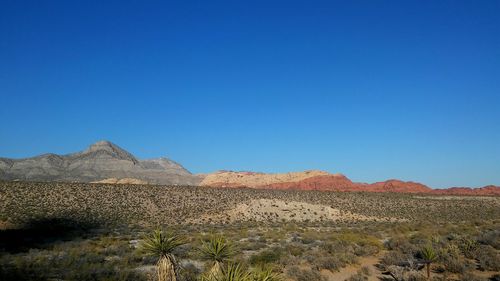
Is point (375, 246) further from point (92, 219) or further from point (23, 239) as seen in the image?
point (92, 219)

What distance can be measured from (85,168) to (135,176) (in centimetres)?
1832

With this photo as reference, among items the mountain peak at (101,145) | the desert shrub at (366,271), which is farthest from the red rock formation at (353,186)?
the desert shrub at (366,271)

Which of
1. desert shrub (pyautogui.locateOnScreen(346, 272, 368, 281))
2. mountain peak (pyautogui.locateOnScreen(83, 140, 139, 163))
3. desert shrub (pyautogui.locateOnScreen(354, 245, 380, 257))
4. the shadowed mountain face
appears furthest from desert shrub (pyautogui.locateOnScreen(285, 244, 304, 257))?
mountain peak (pyautogui.locateOnScreen(83, 140, 139, 163))

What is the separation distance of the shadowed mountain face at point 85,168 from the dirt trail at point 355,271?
11509 cm

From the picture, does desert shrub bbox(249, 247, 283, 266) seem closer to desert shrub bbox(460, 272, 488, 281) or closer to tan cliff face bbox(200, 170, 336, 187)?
desert shrub bbox(460, 272, 488, 281)

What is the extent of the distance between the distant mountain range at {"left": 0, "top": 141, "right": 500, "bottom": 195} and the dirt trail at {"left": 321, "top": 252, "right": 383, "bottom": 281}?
8684 cm

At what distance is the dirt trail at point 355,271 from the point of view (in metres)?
15.9

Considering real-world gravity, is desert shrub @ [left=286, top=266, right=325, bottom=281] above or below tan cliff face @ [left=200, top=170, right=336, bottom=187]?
below

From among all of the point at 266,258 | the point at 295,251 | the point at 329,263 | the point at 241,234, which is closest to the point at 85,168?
the point at 241,234

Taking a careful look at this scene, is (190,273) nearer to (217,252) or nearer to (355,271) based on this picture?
(217,252)

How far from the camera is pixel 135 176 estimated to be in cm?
13950

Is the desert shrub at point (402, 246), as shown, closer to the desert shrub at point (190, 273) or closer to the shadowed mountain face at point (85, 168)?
the desert shrub at point (190, 273)

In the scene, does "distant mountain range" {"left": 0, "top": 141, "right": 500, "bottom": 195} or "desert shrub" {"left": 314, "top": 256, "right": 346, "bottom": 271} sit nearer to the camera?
"desert shrub" {"left": 314, "top": 256, "right": 346, "bottom": 271}

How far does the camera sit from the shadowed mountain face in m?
123
